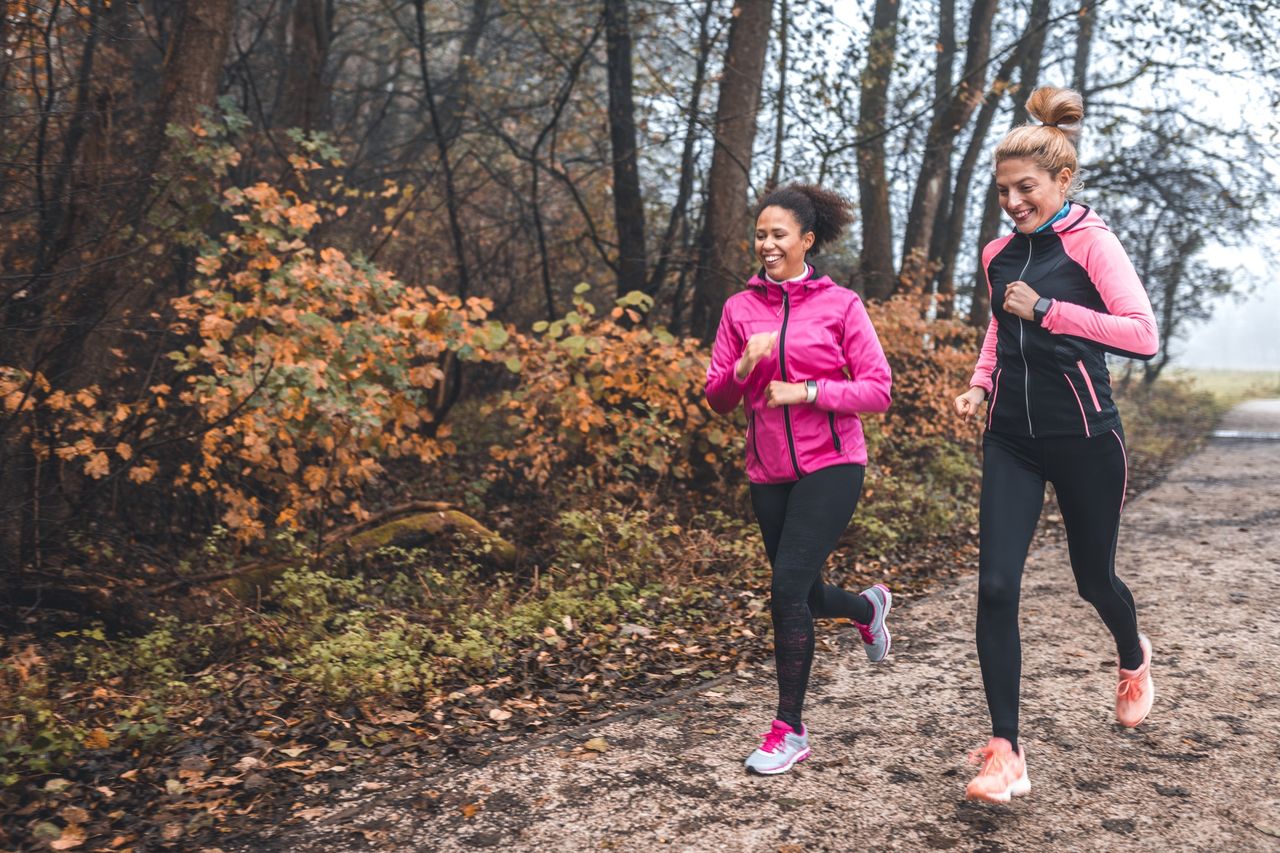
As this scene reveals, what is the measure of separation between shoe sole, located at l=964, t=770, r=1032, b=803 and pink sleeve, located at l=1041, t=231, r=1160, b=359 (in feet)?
4.82

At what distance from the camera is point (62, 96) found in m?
6.06

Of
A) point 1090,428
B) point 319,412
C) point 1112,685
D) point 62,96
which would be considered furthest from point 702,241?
point 1090,428

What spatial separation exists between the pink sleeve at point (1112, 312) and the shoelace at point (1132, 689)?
1366mm

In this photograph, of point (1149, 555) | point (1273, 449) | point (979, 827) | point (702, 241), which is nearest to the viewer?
point (979, 827)

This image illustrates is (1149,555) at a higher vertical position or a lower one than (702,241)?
lower

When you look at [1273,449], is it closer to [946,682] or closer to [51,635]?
[946,682]

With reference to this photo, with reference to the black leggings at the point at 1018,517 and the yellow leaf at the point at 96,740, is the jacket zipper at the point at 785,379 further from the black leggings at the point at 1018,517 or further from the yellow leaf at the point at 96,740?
the yellow leaf at the point at 96,740

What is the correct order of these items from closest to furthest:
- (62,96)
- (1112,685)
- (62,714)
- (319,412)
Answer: (62,714) → (1112,685) → (62,96) → (319,412)

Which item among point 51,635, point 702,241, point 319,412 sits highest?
point 702,241

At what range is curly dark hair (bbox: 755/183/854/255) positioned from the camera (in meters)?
3.97


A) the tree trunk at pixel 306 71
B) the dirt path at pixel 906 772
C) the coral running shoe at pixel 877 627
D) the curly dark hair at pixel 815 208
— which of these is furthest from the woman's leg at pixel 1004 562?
the tree trunk at pixel 306 71

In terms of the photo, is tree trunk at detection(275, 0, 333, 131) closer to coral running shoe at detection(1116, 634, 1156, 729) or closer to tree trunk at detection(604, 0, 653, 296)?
tree trunk at detection(604, 0, 653, 296)

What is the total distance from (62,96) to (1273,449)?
55.5 feet

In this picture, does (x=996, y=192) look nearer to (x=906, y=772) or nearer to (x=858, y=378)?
(x=858, y=378)
